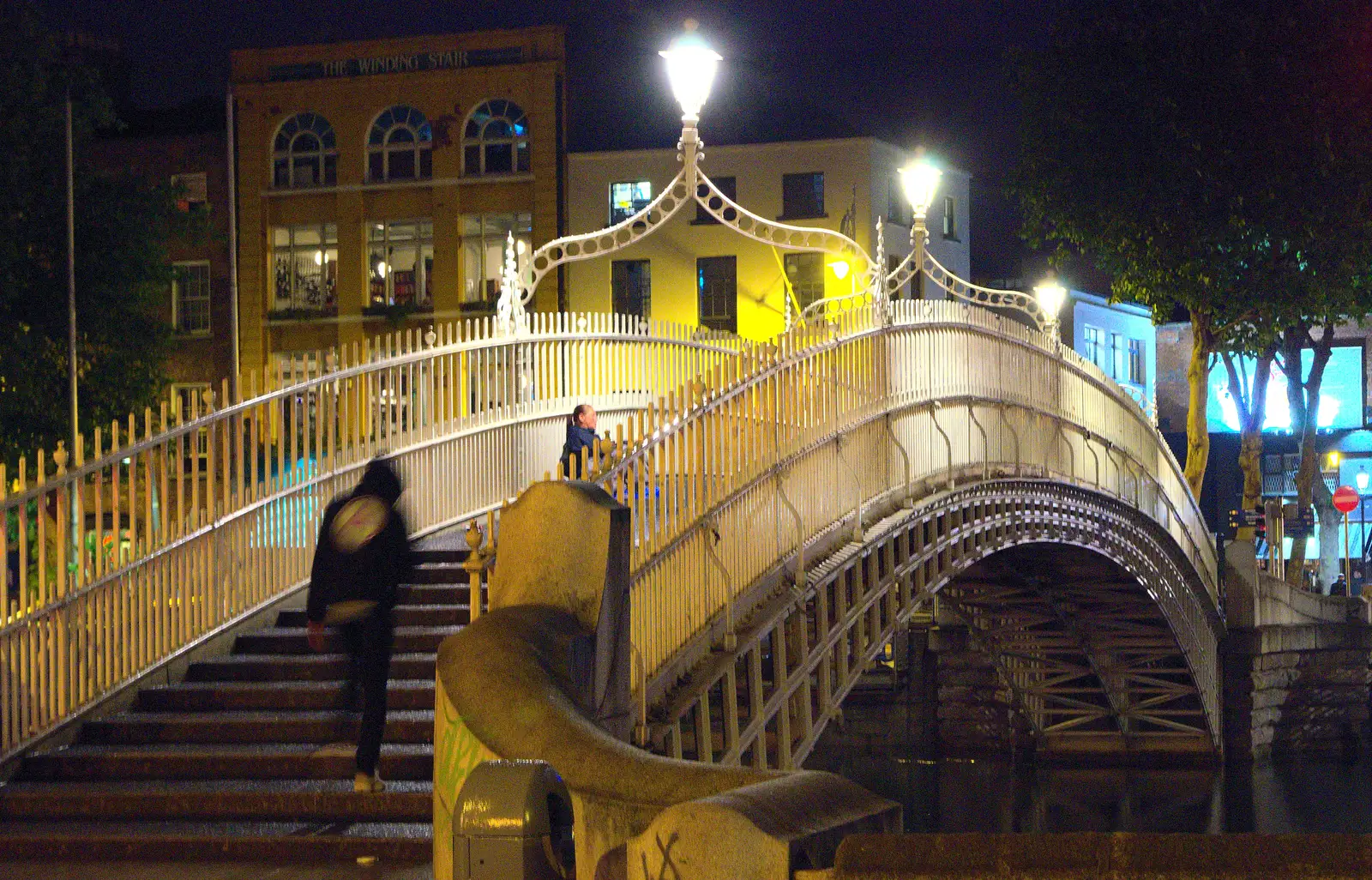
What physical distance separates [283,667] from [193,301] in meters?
36.3

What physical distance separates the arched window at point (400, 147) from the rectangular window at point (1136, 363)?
73.2 ft

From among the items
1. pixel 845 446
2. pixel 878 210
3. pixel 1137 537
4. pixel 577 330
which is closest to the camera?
pixel 845 446

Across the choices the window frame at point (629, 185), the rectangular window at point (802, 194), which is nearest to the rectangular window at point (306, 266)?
the window frame at point (629, 185)

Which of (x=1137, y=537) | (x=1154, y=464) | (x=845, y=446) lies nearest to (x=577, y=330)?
(x=845, y=446)

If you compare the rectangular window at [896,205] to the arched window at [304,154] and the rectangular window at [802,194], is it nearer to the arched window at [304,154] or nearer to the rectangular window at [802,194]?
the rectangular window at [802,194]

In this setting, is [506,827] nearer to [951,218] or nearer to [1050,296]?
[1050,296]

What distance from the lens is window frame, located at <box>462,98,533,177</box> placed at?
44219 millimetres

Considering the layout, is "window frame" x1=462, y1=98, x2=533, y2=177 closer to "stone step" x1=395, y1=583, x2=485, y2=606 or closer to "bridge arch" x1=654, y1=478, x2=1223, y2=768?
"bridge arch" x1=654, y1=478, x2=1223, y2=768

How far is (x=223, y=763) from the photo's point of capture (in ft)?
32.0

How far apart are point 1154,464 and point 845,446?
1639 cm

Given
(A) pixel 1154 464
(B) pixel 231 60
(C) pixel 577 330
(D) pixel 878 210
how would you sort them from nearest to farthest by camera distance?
(C) pixel 577 330 < (A) pixel 1154 464 < (D) pixel 878 210 < (B) pixel 231 60

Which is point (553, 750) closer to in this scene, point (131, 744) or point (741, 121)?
point (131, 744)

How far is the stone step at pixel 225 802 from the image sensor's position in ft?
29.7

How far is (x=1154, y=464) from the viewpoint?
29703mm
